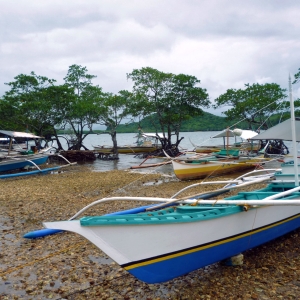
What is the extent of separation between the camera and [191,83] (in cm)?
3381

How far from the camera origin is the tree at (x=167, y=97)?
109 feet

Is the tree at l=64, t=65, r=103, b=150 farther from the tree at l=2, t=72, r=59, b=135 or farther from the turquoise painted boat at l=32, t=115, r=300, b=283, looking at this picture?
the turquoise painted boat at l=32, t=115, r=300, b=283

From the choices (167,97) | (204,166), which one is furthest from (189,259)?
(167,97)

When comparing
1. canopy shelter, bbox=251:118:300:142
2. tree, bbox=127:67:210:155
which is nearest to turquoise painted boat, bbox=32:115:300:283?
canopy shelter, bbox=251:118:300:142

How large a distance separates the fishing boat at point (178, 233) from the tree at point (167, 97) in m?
27.8

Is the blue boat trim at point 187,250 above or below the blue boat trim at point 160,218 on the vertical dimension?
below

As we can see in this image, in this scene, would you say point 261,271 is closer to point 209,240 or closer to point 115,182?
point 209,240

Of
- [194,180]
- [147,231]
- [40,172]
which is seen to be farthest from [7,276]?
[40,172]

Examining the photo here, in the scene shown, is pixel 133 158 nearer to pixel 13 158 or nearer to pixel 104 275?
pixel 13 158

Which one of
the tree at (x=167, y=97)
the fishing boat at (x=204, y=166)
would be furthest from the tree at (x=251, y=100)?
the fishing boat at (x=204, y=166)

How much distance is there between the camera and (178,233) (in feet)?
16.5

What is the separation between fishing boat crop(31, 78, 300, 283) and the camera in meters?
4.67

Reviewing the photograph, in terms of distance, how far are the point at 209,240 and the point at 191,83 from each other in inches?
1170

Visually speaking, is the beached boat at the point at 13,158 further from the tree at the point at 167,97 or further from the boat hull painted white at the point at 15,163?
the tree at the point at 167,97
